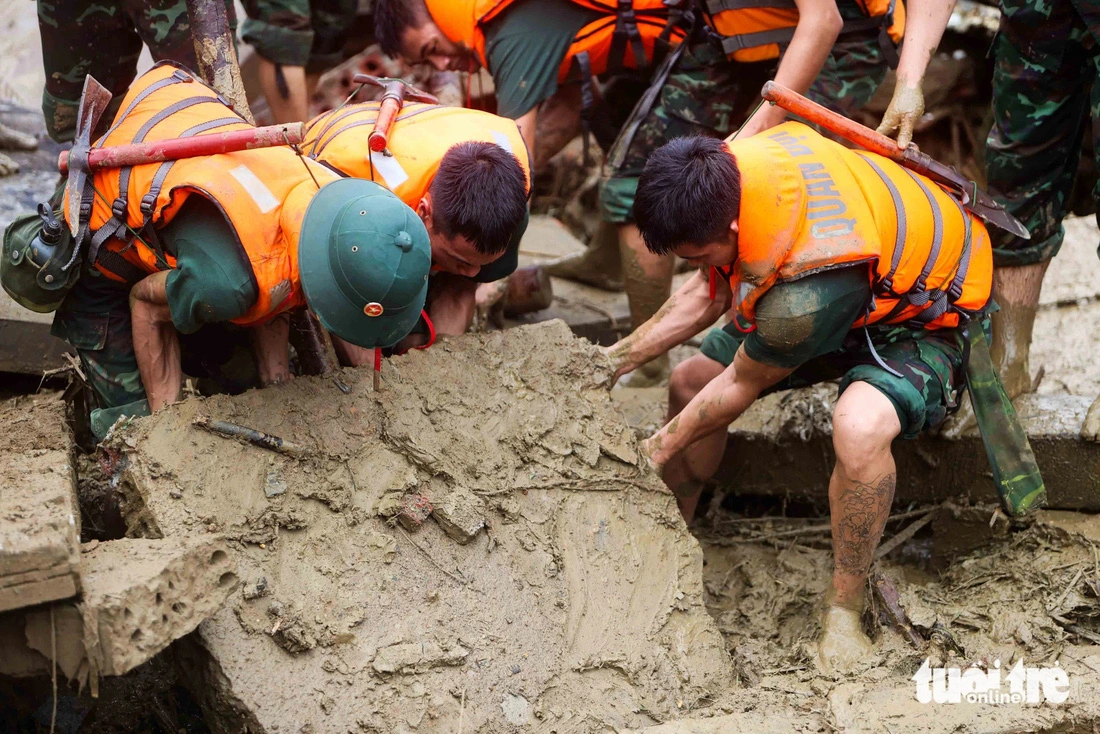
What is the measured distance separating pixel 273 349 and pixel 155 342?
32 cm

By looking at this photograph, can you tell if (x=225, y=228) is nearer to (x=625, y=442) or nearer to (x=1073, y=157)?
(x=625, y=442)

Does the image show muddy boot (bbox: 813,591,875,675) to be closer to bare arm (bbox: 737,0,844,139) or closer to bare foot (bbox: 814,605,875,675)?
bare foot (bbox: 814,605,875,675)

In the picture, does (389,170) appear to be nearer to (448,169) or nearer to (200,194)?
(448,169)

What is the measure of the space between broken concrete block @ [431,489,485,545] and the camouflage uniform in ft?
5.29

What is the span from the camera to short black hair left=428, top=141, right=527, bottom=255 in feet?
9.45

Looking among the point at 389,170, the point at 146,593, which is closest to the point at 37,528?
the point at 146,593

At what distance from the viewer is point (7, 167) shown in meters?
4.21

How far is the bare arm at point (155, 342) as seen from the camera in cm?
278

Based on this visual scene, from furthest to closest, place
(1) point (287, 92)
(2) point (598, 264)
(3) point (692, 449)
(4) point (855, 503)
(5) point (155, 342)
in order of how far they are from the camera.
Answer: (2) point (598, 264) < (1) point (287, 92) < (3) point (692, 449) < (4) point (855, 503) < (5) point (155, 342)

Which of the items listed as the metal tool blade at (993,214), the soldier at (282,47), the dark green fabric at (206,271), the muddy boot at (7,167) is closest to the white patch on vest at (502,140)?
the dark green fabric at (206,271)

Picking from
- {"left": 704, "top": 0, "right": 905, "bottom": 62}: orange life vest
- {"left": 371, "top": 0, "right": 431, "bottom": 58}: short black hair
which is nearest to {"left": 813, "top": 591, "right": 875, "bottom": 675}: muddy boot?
{"left": 704, "top": 0, "right": 905, "bottom": 62}: orange life vest

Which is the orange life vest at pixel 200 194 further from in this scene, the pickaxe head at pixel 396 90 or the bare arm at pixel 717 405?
the bare arm at pixel 717 405

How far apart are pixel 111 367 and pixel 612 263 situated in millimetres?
2616


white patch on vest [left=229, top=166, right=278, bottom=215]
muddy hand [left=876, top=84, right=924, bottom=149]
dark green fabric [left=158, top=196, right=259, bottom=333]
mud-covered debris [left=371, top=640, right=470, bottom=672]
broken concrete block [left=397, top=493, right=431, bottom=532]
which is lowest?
mud-covered debris [left=371, top=640, right=470, bottom=672]
